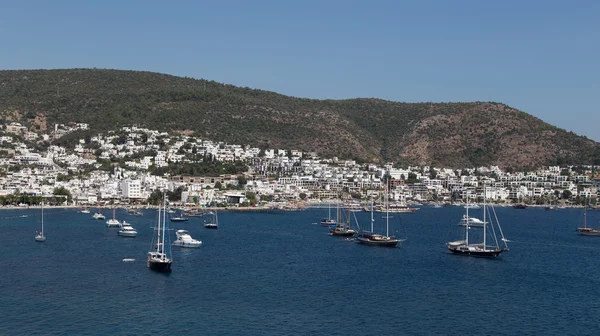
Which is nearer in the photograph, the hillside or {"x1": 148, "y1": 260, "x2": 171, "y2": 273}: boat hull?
{"x1": 148, "y1": 260, "x2": 171, "y2": 273}: boat hull

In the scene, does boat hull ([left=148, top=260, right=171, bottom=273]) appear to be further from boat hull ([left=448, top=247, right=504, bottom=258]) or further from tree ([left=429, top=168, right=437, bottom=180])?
tree ([left=429, top=168, right=437, bottom=180])

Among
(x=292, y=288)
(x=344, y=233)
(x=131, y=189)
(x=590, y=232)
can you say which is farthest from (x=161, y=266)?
(x=131, y=189)

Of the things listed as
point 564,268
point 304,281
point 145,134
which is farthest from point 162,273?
point 145,134

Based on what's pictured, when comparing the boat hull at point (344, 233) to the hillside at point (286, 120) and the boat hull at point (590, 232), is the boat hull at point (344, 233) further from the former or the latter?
the hillside at point (286, 120)

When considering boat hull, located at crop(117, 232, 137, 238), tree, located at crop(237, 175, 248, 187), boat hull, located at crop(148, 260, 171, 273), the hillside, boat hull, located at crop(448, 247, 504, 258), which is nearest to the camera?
boat hull, located at crop(148, 260, 171, 273)

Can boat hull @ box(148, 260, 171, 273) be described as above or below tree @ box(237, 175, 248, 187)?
below

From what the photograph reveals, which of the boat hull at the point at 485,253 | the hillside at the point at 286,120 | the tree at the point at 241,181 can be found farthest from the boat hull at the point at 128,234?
the hillside at the point at 286,120

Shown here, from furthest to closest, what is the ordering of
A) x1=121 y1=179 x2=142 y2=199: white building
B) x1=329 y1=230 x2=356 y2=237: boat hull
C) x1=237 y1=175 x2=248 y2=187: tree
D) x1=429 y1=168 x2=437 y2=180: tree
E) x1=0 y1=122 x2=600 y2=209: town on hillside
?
1. x1=429 y1=168 x2=437 y2=180: tree
2. x1=237 y1=175 x2=248 y2=187: tree
3. x1=0 y1=122 x2=600 y2=209: town on hillside
4. x1=121 y1=179 x2=142 y2=199: white building
5. x1=329 y1=230 x2=356 y2=237: boat hull

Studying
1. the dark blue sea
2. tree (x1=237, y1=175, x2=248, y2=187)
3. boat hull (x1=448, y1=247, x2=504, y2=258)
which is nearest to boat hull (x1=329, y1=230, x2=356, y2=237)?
the dark blue sea
